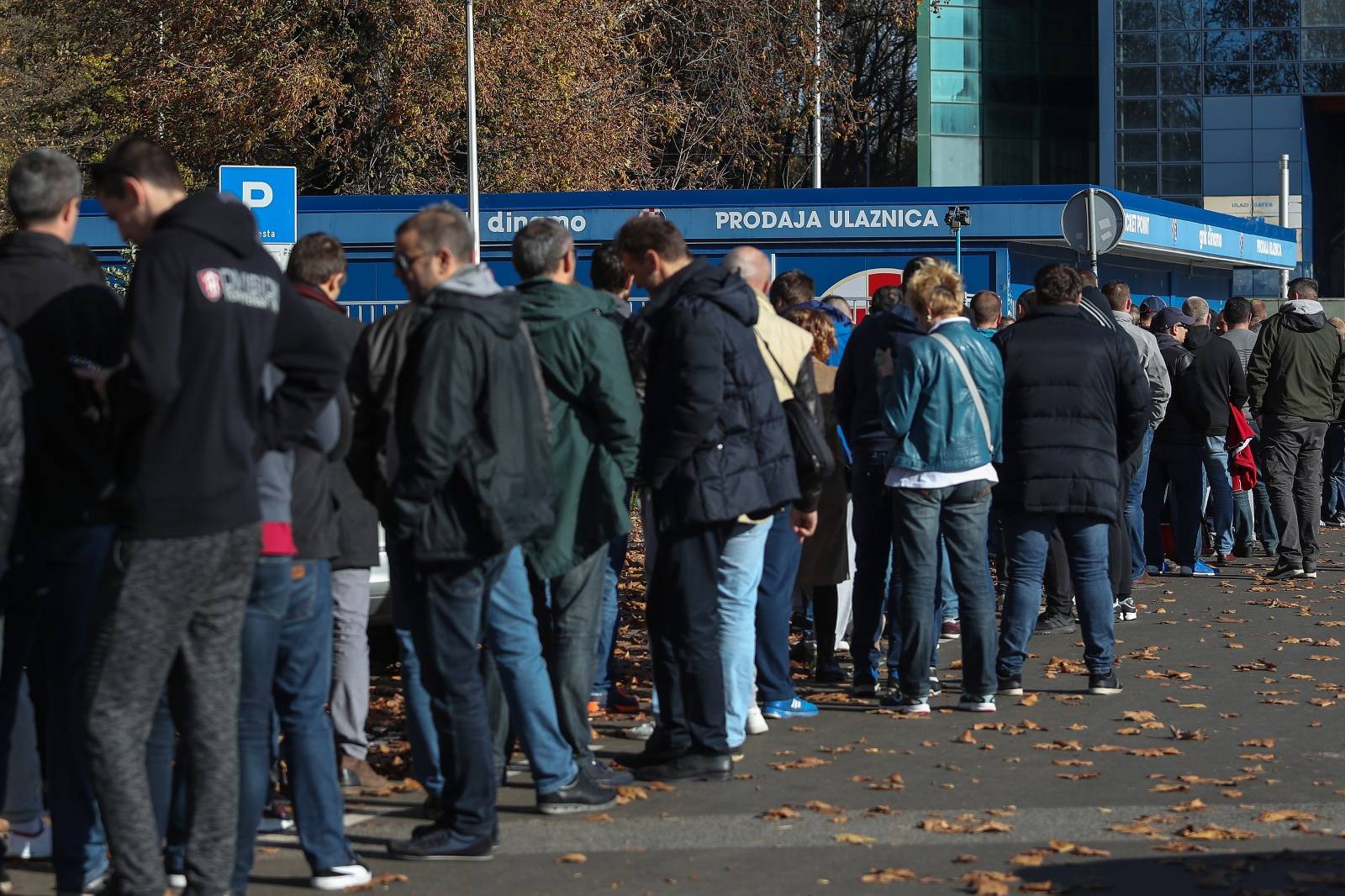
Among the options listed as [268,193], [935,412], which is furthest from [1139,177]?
[935,412]

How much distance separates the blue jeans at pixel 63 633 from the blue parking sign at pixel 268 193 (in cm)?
811

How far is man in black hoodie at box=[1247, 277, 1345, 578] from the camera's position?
548 inches

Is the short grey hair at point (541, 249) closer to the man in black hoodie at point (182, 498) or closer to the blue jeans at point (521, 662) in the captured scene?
the blue jeans at point (521, 662)

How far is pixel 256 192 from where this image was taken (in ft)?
43.8

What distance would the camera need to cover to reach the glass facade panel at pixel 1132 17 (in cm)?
5862

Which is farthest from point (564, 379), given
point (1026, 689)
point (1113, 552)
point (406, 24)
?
point (406, 24)

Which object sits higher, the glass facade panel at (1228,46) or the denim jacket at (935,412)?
the glass facade panel at (1228,46)

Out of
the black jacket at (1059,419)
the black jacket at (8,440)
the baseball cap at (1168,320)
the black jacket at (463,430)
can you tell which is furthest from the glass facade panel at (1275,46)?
the black jacket at (8,440)

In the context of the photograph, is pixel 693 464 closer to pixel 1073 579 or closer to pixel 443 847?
pixel 443 847

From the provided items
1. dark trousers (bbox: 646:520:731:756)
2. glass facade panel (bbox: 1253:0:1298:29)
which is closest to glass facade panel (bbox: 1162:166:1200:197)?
glass facade panel (bbox: 1253:0:1298:29)

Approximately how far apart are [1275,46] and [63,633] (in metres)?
58.5

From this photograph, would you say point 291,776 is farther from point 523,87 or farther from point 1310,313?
point 523,87

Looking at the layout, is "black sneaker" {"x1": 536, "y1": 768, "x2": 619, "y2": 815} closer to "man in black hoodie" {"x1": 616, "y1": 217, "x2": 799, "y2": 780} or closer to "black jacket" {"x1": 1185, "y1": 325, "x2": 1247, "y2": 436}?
"man in black hoodie" {"x1": 616, "y1": 217, "x2": 799, "y2": 780}

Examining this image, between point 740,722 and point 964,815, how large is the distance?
1230 mm
